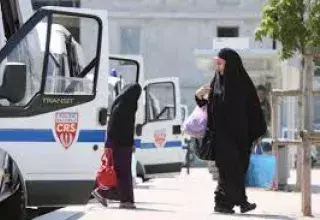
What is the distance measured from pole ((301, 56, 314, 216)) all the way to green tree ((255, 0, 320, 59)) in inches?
113

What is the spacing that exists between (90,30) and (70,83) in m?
0.67

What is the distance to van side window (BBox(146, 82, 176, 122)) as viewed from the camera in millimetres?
17469

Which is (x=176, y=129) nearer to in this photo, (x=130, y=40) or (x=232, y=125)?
(x=232, y=125)

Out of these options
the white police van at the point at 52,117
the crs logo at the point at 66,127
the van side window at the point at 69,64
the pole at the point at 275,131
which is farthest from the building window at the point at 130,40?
the crs logo at the point at 66,127

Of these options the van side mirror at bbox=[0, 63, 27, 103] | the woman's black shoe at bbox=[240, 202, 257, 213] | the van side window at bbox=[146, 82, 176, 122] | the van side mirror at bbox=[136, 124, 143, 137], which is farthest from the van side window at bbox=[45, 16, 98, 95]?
the van side window at bbox=[146, 82, 176, 122]

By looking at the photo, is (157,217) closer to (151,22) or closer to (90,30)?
(90,30)

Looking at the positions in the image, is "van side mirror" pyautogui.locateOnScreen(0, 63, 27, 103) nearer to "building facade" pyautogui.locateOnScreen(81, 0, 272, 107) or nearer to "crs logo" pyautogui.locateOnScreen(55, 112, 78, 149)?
"crs logo" pyautogui.locateOnScreen(55, 112, 78, 149)

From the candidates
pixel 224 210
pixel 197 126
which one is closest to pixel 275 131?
pixel 197 126

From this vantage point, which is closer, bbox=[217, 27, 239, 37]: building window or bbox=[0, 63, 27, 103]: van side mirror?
bbox=[0, 63, 27, 103]: van side mirror

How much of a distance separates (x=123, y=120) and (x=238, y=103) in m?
1.85

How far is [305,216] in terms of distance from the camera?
424 inches

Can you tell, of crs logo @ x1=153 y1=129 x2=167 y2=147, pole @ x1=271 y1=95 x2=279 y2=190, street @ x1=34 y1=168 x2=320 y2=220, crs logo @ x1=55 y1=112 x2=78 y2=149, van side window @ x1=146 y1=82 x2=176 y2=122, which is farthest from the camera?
crs logo @ x1=153 y1=129 x2=167 y2=147

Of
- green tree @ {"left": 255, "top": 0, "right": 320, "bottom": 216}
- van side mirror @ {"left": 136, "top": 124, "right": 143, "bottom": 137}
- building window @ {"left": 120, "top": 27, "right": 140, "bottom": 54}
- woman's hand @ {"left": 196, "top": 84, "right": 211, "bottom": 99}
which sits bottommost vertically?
van side mirror @ {"left": 136, "top": 124, "right": 143, "bottom": 137}

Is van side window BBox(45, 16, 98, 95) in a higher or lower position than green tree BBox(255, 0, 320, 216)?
lower
